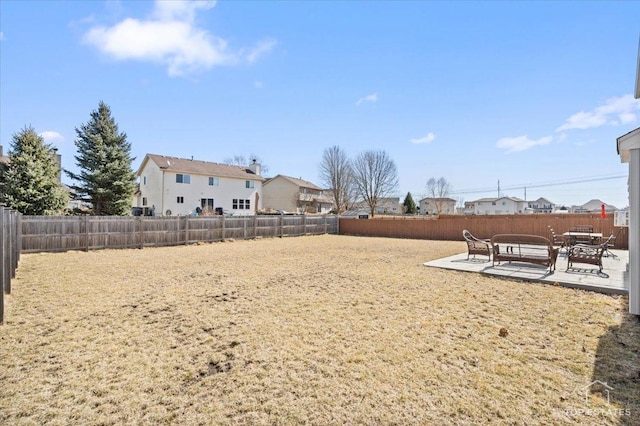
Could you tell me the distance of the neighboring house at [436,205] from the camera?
65.5 metres

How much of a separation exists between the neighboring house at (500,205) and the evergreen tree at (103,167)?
209 feet

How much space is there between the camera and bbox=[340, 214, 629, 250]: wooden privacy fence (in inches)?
585

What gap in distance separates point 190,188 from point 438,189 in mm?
50335

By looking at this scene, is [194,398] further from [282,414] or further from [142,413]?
[282,414]

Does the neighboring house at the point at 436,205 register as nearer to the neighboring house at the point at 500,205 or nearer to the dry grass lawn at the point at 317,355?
the neighboring house at the point at 500,205

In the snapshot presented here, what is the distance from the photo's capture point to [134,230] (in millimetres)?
14781

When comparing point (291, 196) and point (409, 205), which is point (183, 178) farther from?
point (409, 205)

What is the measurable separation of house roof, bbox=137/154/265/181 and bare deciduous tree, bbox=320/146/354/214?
551 inches

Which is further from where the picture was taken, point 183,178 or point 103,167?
point 183,178

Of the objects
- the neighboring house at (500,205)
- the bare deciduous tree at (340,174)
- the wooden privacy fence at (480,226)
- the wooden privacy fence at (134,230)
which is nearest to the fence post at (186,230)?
the wooden privacy fence at (134,230)

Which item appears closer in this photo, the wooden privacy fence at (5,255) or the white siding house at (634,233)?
the white siding house at (634,233)

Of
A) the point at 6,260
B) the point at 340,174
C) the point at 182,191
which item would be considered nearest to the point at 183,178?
the point at 182,191

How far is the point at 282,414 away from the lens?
7.77 ft

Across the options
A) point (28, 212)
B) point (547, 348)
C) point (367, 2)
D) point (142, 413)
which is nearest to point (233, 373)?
point (142, 413)
